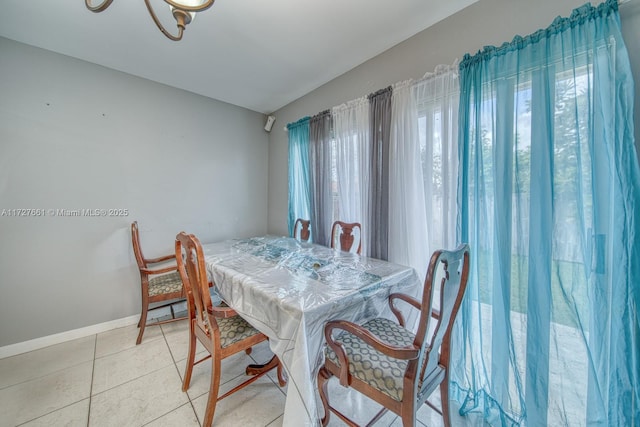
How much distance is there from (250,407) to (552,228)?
204 cm

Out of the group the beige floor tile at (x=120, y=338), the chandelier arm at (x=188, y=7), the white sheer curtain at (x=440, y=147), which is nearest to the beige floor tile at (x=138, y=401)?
the beige floor tile at (x=120, y=338)

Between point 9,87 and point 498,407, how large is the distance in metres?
4.27

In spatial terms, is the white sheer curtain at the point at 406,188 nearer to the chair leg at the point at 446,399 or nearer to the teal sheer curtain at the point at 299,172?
the chair leg at the point at 446,399

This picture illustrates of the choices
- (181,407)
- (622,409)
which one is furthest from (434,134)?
(181,407)

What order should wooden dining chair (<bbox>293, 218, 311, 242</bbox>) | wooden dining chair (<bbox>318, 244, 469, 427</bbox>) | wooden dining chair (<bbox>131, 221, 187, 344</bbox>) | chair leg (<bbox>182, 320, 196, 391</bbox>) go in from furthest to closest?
wooden dining chair (<bbox>293, 218, 311, 242</bbox>)
wooden dining chair (<bbox>131, 221, 187, 344</bbox>)
chair leg (<bbox>182, 320, 196, 391</bbox>)
wooden dining chair (<bbox>318, 244, 469, 427</bbox>)

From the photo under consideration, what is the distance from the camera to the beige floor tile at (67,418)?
1380 mm

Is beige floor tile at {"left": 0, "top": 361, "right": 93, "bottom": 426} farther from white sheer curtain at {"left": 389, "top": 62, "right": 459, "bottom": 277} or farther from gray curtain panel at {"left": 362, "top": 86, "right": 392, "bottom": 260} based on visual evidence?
white sheer curtain at {"left": 389, "top": 62, "right": 459, "bottom": 277}

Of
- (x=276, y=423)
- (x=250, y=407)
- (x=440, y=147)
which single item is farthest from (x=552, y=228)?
(x=250, y=407)

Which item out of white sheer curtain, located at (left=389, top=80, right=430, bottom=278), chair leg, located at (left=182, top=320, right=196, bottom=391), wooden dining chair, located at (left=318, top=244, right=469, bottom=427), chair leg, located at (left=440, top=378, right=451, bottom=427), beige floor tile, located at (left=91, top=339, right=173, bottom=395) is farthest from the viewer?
white sheer curtain, located at (left=389, top=80, right=430, bottom=278)

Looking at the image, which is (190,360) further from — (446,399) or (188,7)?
(188,7)

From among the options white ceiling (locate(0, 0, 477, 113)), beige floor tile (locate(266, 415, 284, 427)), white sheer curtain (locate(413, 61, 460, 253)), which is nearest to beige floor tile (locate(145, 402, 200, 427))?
beige floor tile (locate(266, 415, 284, 427))

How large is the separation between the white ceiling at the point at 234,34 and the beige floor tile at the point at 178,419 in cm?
264

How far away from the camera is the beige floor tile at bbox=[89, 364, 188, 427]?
141 cm

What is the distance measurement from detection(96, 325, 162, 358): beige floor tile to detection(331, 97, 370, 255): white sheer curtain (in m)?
2.19
